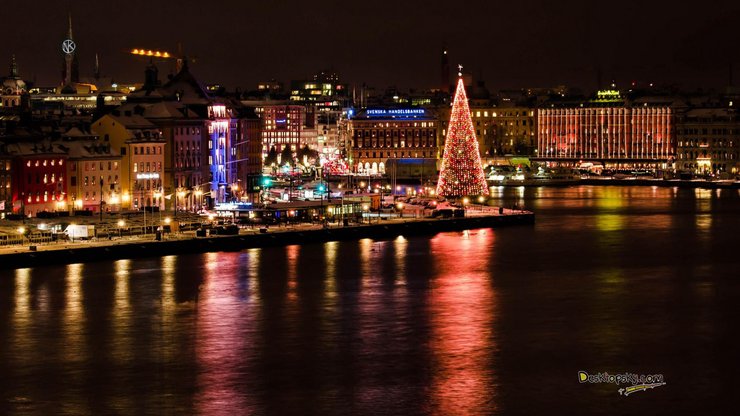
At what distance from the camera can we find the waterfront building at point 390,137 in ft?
315

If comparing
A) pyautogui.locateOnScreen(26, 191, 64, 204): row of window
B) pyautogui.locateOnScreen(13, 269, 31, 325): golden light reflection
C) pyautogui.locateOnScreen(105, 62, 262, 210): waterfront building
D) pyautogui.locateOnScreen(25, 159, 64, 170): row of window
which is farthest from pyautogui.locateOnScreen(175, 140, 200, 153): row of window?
pyautogui.locateOnScreen(13, 269, 31, 325): golden light reflection

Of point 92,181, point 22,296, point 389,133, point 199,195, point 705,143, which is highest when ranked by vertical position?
point 389,133

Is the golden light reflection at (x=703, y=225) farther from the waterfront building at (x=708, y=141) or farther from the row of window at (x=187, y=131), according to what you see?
the waterfront building at (x=708, y=141)

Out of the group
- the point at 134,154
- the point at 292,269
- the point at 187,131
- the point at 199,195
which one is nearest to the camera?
the point at 292,269

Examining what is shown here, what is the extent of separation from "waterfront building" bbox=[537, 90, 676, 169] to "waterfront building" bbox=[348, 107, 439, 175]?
8.54m

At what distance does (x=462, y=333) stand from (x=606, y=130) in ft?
258

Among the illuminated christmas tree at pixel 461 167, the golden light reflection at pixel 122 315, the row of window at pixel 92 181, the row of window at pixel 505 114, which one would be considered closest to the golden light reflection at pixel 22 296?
the golden light reflection at pixel 122 315

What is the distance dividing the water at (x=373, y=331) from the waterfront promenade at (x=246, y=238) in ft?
2.64

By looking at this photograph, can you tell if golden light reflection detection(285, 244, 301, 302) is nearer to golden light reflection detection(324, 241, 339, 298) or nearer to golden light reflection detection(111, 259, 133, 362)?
golden light reflection detection(324, 241, 339, 298)

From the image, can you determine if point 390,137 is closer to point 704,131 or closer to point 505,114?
point 505,114

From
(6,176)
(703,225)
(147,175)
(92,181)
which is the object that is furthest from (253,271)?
(703,225)

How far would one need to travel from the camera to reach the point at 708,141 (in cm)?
9150

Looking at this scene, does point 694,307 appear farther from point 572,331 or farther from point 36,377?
point 36,377

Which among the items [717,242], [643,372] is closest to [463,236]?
[717,242]
